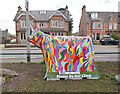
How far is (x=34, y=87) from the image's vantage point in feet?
12.8

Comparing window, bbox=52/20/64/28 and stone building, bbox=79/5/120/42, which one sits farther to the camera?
stone building, bbox=79/5/120/42

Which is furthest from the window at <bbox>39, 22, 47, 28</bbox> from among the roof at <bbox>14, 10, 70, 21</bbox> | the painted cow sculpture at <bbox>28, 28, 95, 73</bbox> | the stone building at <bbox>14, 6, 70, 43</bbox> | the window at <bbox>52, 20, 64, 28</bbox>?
the painted cow sculpture at <bbox>28, 28, 95, 73</bbox>

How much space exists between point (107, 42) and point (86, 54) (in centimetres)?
2054

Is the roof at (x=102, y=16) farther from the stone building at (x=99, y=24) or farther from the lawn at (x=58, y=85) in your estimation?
the lawn at (x=58, y=85)

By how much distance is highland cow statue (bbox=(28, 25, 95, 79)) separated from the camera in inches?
185

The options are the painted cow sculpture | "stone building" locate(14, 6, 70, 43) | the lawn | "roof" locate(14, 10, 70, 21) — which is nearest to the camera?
the lawn

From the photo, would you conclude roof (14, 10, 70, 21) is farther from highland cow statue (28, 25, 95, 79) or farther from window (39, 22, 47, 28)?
highland cow statue (28, 25, 95, 79)

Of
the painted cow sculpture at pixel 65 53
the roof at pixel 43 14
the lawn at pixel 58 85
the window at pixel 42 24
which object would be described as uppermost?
the roof at pixel 43 14

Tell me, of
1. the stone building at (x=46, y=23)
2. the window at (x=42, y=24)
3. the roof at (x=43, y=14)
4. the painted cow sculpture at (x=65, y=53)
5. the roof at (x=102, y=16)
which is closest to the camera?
the painted cow sculpture at (x=65, y=53)

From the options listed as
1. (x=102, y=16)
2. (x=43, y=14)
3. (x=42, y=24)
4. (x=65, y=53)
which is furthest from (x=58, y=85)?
(x=102, y=16)

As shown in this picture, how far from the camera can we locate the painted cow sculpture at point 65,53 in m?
4.70

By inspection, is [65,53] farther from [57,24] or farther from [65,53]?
[57,24]

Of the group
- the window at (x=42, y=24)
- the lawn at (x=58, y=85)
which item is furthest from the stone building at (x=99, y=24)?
the lawn at (x=58, y=85)

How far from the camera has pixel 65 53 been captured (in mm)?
4715
